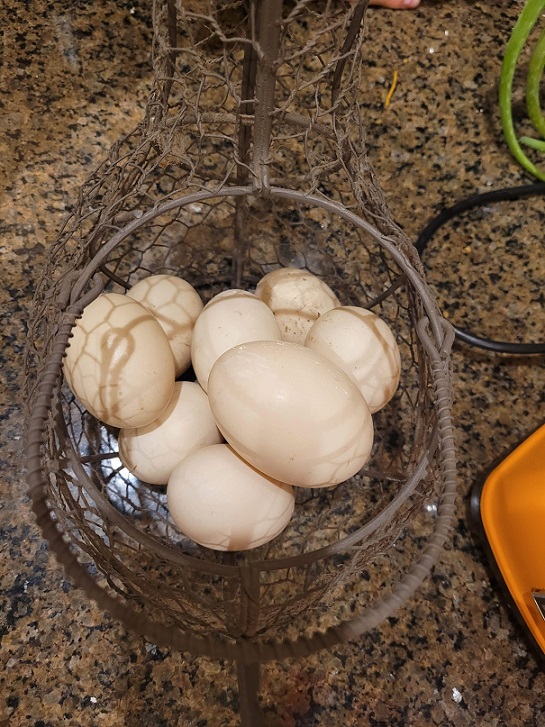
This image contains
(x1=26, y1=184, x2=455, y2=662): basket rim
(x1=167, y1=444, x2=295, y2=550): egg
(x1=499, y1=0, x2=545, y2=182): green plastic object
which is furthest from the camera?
(x1=499, y1=0, x2=545, y2=182): green plastic object

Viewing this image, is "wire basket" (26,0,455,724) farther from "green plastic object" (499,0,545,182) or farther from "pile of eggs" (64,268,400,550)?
"green plastic object" (499,0,545,182)

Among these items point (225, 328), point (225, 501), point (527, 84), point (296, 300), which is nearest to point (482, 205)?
point (527, 84)

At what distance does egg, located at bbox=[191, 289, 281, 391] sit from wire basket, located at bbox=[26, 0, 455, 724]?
0.10m

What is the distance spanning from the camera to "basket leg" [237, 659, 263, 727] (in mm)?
444

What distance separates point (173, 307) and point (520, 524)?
1.27 feet

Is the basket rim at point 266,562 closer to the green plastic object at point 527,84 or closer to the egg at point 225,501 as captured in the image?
the egg at point 225,501

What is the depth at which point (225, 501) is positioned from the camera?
433 millimetres

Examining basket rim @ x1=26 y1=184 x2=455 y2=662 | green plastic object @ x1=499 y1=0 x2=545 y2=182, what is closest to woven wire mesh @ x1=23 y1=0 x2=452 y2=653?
basket rim @ x1=26 y1=184 x2=455 y2=662

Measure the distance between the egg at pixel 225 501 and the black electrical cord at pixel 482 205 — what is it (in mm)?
319

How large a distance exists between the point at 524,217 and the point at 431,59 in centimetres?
27

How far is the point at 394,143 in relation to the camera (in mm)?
739

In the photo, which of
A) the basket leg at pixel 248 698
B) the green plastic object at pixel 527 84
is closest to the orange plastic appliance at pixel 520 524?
the basket leg at pixel 248 698

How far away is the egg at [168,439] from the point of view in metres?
0.49

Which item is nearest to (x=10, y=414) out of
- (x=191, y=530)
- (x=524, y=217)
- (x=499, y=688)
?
(x=191, y=530)
